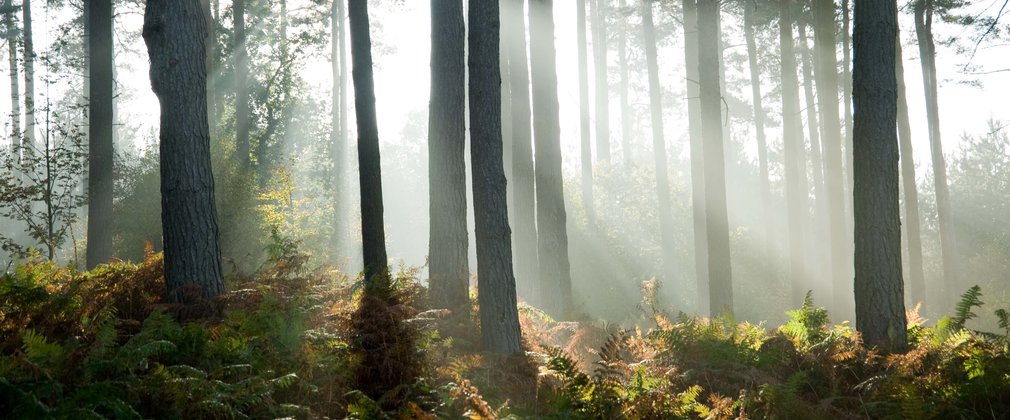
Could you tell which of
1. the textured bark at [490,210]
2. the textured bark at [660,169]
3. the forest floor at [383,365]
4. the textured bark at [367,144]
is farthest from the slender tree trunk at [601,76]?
the forest floor at [383,365]

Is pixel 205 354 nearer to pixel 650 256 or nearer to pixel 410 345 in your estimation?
pixel 410 345

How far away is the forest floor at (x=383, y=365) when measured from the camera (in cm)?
500

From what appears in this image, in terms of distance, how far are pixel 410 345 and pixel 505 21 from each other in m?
13.4

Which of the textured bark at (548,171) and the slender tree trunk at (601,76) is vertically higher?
the slender tree trunk at (601,76)

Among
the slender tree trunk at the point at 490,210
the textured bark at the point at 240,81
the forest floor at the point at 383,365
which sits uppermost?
the textured bark at the point at 240,81

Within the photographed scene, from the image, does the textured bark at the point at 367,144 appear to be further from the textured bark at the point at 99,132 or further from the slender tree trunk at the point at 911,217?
the slender tree trunk at the point at 911,217

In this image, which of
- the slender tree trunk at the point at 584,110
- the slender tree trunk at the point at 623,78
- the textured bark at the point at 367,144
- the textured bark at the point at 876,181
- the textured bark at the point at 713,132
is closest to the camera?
the textured bark at the point at 876,181

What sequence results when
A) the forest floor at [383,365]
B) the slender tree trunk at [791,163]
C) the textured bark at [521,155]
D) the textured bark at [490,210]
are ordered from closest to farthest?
the forest floor at [383,365]
the textured bark at [490,210]
the textured bark at [521,155]
the slender tree trunk at [791,163]

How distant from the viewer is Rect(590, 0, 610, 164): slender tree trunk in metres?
38.0

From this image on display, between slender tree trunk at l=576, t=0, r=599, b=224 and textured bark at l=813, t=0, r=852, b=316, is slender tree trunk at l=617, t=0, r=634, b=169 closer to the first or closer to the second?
slender tree trunk at l=576, t=0, r=599, b=224

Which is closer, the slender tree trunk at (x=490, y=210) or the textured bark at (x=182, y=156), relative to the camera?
the textured bark at (x=182, y=156)

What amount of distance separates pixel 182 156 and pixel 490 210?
125 inches

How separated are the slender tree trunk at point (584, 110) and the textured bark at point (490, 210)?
18540 mm

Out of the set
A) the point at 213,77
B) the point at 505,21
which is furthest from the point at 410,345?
the point at 213,77
